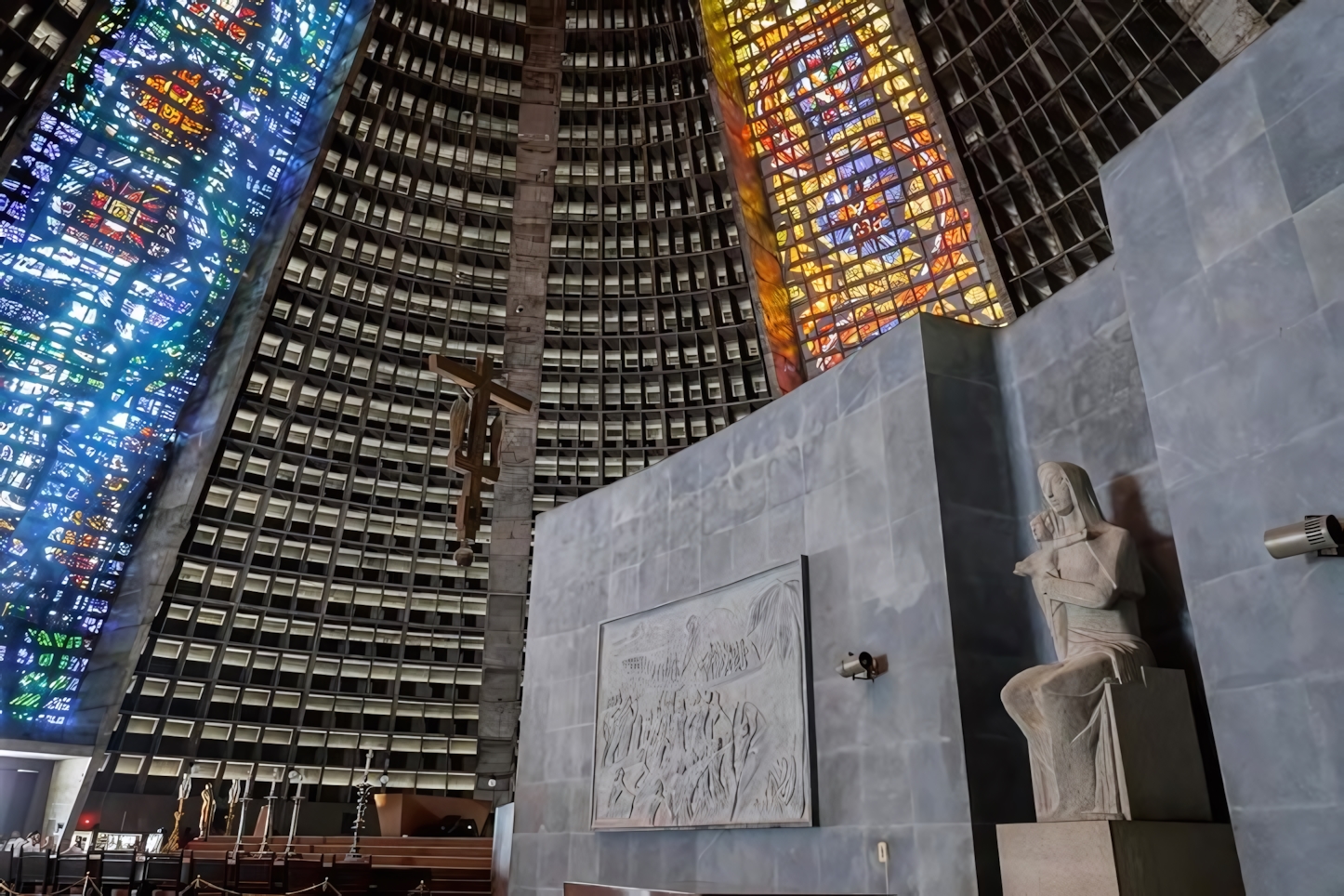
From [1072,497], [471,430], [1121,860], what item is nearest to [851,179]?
[471,430]

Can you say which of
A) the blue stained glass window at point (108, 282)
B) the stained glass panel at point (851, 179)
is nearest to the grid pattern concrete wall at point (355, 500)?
the blue stained glass window at point (108, 282)

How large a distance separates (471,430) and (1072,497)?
6.95 meters

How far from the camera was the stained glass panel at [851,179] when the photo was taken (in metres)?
23.3

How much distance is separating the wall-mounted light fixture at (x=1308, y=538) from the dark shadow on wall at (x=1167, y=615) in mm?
1114

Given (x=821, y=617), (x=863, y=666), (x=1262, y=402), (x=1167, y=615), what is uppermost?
(x=1262, y=402)

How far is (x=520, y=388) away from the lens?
24891 millimetres

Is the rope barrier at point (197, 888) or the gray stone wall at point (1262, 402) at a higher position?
the gray stone wall at point (1262, 402)

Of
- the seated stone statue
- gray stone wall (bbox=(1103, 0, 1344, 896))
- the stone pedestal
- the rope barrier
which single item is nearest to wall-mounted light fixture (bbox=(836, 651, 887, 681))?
the seated stone statue

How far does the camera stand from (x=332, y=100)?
2473 centimetres

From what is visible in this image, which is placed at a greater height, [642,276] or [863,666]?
[642,276]

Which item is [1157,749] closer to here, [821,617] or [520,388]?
[821,617]

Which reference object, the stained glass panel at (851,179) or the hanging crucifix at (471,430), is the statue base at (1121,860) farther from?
the stained glass panel at (851,179)

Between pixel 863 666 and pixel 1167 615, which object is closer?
pixel 1167 615

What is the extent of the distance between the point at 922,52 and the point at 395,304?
1509 cm
